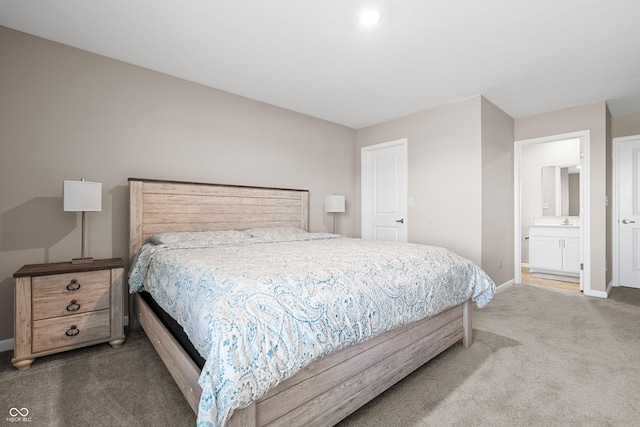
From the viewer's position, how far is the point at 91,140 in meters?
2.64

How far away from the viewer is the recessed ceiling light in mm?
2067

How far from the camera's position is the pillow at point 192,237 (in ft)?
8.58

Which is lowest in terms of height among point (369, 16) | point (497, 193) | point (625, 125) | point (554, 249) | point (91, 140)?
point (554, 249)

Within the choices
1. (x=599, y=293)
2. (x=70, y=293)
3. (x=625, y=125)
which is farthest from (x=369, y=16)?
(x=625, y=125)

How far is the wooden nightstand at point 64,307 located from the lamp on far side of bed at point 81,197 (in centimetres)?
22

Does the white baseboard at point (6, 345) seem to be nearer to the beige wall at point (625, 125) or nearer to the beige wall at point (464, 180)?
the beige wall at point (464, 180)

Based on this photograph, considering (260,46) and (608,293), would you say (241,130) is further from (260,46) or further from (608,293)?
(608,293)

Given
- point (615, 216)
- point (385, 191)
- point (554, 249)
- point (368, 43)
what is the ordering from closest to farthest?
point (368, 43) → point (615, 216) → point (385, 191) → point (554, 249)

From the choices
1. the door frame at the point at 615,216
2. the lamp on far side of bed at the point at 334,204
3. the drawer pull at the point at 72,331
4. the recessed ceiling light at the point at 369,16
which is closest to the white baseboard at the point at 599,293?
the door frame at the point at 615,216

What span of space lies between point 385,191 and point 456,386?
311 centimetres

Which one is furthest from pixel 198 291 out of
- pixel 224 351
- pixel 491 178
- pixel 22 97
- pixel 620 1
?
pixel 491 178

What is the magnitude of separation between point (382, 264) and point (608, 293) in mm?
3975

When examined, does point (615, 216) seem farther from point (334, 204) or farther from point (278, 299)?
point (278, 299)

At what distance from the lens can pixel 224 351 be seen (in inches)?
40.5
